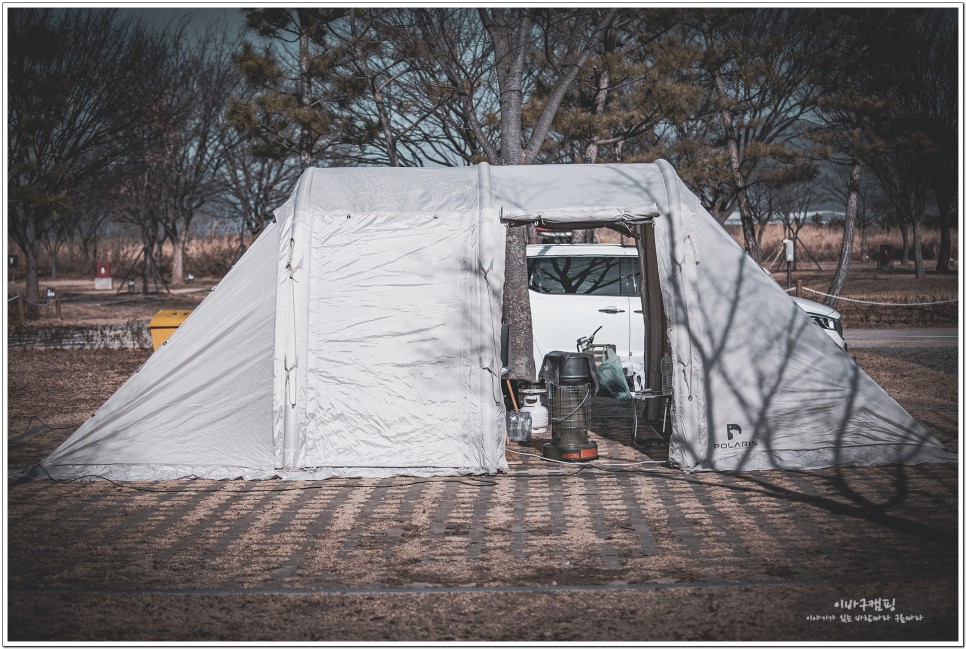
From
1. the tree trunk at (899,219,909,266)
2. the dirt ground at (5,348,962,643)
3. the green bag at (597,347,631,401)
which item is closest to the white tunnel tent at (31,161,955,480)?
Answer: the dirt ground at (5,348,962,643)

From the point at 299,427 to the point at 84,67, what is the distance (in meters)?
19.1

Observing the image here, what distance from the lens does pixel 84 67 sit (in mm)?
22656

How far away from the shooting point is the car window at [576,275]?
9.91 meters

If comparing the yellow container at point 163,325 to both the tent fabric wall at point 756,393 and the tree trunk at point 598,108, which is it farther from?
the tent fabric wall at point 756,393

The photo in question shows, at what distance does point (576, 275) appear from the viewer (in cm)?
1009

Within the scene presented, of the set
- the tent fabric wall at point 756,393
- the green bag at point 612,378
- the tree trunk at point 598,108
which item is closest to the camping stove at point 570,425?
the tent fabric wall at point 756,393

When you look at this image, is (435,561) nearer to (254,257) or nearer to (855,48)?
(254,257)

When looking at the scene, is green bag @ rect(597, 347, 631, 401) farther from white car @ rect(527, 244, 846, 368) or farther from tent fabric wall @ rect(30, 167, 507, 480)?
tent fabric wall @ rect(30, 167, 507, 480)

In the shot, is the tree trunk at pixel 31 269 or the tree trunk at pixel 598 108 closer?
the tree trunk at pixel 598 108

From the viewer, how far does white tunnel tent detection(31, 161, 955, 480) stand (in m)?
6.80

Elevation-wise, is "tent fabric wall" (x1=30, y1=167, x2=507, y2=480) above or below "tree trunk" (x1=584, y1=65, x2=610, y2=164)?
below

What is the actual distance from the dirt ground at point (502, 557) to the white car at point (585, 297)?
8.14 ft

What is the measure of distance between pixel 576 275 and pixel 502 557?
18.2 feet

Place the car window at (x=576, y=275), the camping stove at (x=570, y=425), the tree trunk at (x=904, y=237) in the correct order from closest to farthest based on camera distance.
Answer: the camping stove at (x=570, y=425), the car window at (x=576, y=275), the tree trunk at (x=904, y=237)
